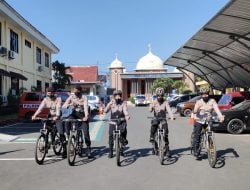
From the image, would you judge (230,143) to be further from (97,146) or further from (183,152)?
(97,146)

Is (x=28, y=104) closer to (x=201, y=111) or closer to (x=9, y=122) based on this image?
(x=9, y=122)

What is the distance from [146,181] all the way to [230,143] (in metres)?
6.23

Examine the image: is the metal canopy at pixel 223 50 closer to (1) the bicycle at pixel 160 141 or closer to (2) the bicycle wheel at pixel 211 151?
(1) the bicycle at pixel 160 141

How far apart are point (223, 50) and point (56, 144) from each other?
1273 centimetres

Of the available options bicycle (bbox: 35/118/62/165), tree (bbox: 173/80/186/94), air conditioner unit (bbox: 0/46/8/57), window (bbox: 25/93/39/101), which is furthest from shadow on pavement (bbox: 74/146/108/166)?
tree (bbox: 173/80/186/94)

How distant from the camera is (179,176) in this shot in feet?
25.2

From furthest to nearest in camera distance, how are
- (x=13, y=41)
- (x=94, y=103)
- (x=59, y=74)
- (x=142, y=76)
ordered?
(x=142, y=76)
(x=59, y=74)
(x=94, y=103)
(x=13, y=41)

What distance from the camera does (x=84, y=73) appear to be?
2822 inches

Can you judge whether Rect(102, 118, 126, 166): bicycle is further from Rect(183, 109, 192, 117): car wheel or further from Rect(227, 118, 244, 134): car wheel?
Rect(183, 109, 192, 117): car wheel

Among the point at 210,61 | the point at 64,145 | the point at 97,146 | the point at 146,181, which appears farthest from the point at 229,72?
the point at 146,181

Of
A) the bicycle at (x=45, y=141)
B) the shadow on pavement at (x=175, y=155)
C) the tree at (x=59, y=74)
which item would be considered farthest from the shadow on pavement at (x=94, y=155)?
the tree at (x=59, y=74)

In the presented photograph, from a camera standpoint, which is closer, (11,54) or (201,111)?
(201,111)

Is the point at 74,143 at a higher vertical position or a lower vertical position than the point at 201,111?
lower

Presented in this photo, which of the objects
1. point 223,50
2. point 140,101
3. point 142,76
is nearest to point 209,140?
point 223,50
